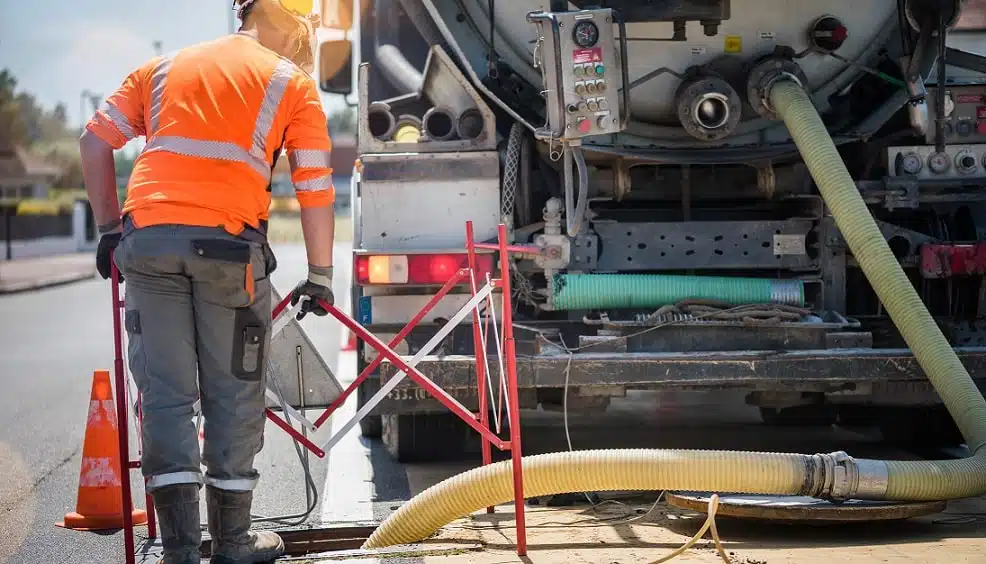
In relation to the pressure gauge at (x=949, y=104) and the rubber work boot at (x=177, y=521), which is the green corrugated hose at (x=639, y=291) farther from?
the rubber work boot at (x=177, y=521)

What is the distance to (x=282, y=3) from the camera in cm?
501

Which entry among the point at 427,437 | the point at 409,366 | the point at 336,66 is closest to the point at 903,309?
the point at 409,366

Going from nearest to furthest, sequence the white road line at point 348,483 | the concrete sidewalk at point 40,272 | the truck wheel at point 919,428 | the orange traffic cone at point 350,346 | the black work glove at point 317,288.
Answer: the black work glove at point 317,288 → the white road line at point 348,483 → the truck wheel at point 919,428 → the orange traffic cone at point 350,346 → the concrete sidewalk at point 40,272

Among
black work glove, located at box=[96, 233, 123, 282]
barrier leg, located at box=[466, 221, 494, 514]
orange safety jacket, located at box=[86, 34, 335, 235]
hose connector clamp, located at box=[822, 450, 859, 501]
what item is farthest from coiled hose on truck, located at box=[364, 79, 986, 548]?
black work glove, located at box=[96, 233, 123, 282]

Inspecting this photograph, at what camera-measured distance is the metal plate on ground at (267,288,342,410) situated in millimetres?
5809

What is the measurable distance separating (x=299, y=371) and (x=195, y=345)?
1175 millimetres

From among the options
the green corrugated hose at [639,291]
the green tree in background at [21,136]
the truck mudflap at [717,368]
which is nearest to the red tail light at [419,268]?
the green corrugated hose at [639,291]

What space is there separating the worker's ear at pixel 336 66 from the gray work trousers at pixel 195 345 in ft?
11.4

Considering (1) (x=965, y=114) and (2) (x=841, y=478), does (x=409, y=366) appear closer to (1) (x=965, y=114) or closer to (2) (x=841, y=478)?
(2) (x=841, y=478)

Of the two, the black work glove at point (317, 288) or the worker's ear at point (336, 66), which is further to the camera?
the worker's ear at point (336, 66)

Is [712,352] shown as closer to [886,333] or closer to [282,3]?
[886,333]

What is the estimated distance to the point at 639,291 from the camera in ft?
21.7

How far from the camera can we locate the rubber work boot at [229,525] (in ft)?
15.6

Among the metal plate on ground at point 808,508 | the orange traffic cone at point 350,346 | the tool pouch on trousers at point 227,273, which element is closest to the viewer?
the tool pouch on trousers at point 227,273
